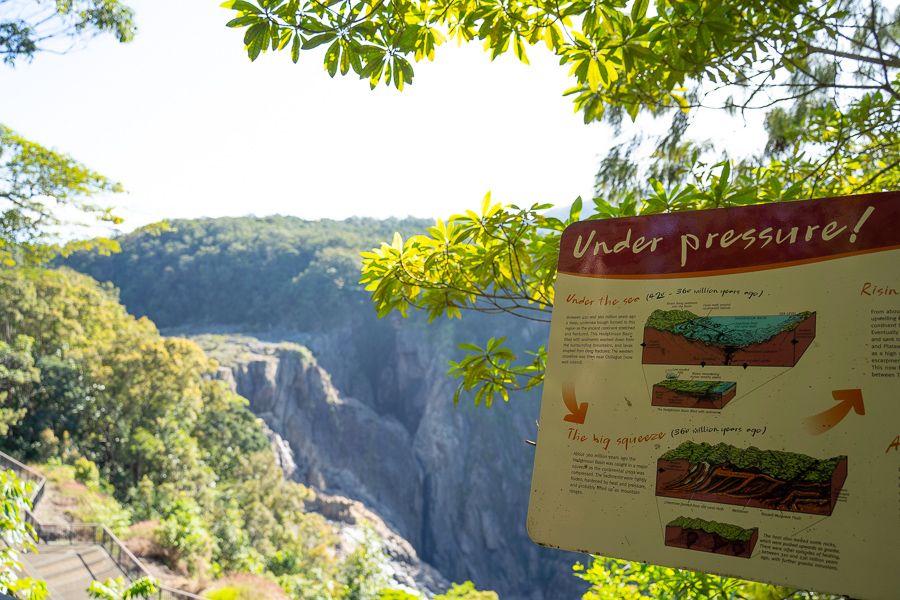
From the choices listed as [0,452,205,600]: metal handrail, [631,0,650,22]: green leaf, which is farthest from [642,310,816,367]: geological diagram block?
[0,452,205,600]: metal handrail

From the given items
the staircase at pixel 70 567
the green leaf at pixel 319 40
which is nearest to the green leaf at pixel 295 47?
the green leaf at pixel 319 40

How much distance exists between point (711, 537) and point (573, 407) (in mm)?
248

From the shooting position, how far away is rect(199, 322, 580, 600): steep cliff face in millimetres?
28594

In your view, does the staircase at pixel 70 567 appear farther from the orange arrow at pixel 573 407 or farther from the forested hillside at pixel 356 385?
the forested hillside at pixel 356 385

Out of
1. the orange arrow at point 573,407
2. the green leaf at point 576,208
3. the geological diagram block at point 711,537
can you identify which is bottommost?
the geological diagram block at point 711,537

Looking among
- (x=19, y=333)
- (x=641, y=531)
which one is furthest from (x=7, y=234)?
(x=641, y=531)

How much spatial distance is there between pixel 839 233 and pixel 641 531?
461 mm

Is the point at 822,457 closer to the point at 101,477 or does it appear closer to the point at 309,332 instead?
the point at 101,477

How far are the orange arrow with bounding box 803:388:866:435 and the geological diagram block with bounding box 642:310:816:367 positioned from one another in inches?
2.7

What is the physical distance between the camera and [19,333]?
12.9 meters

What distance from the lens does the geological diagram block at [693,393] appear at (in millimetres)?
894

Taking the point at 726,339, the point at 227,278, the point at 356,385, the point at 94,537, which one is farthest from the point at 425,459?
the point at 726,339

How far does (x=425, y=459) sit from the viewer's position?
32.1m

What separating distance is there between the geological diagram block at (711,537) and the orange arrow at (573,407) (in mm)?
186
